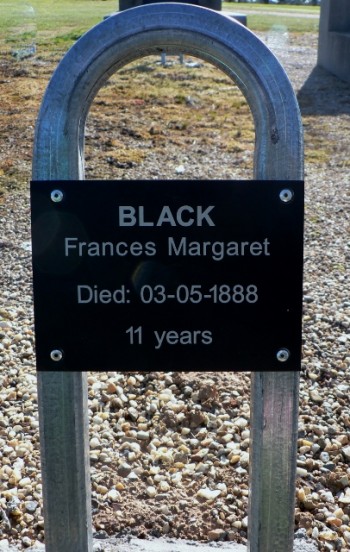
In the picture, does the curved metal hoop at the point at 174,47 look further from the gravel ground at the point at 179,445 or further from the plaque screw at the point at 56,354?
the gravel ground at the point at 179,445

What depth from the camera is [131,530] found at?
9.46ft

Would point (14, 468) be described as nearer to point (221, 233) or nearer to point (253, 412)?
point (253, 412)

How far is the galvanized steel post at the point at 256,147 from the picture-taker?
5.66ft

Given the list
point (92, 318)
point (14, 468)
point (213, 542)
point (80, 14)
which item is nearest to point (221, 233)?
point (92, 318)

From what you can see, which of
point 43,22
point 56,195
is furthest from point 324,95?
point 56,195

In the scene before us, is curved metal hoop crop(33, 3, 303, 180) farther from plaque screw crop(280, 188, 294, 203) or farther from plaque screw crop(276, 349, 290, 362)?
plaque screw crop(276, 349, 290, 362)

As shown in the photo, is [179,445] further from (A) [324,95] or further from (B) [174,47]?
(A) [324,95]

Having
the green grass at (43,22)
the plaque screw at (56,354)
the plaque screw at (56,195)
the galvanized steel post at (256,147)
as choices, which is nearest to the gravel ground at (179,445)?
the galvanized steel post at (256,147)

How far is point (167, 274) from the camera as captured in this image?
5.85 feet

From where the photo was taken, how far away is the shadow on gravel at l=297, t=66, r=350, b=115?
13.9 m

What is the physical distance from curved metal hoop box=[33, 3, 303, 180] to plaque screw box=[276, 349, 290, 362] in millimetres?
401

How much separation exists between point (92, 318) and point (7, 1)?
25.0 m

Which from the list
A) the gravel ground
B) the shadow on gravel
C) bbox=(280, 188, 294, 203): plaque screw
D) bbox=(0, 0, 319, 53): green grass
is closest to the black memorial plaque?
bbox=(280, 188, 294, 203): plaque screw

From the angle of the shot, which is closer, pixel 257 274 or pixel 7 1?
pixel 257 274
